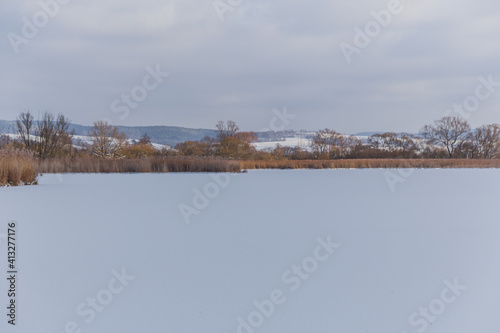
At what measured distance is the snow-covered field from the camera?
1768 mm

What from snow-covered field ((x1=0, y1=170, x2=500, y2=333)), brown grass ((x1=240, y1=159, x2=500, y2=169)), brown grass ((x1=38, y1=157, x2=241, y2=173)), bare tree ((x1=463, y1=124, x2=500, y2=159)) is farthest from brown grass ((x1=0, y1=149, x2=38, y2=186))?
bare tree ((x1=463, y1=124, x2=500, y2=159))

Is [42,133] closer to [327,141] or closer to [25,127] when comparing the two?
[25,127]

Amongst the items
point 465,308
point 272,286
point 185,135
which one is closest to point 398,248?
point 465,308

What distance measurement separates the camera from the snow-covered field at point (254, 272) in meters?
1.77

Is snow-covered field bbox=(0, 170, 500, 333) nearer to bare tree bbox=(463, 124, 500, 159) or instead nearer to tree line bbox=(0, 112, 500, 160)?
tree line bbox=(0, 112, 500, 160)

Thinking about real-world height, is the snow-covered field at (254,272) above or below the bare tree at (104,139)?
below

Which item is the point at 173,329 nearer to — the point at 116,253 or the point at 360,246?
the point at 116,253

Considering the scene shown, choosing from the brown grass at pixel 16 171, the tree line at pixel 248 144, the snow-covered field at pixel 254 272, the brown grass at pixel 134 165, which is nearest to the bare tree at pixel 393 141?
the tree line at pixel 248 144

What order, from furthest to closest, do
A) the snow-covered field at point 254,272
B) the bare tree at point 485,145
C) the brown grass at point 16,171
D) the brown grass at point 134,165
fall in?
the bare tree at point 485,145 → the brown grass at point 134,165 → the brown grass at point 16,171 → the snow-covered field at point 254,272

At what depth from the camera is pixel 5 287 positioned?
2.13 metres

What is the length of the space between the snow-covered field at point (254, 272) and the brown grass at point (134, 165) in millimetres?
8636

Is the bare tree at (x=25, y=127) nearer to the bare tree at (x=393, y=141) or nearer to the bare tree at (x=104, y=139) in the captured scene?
the bare tree at (x=104, y=139)

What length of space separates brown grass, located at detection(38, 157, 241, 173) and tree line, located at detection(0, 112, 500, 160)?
2.77 meters

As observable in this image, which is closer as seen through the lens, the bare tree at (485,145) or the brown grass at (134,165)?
the brown grass at (134,165)
